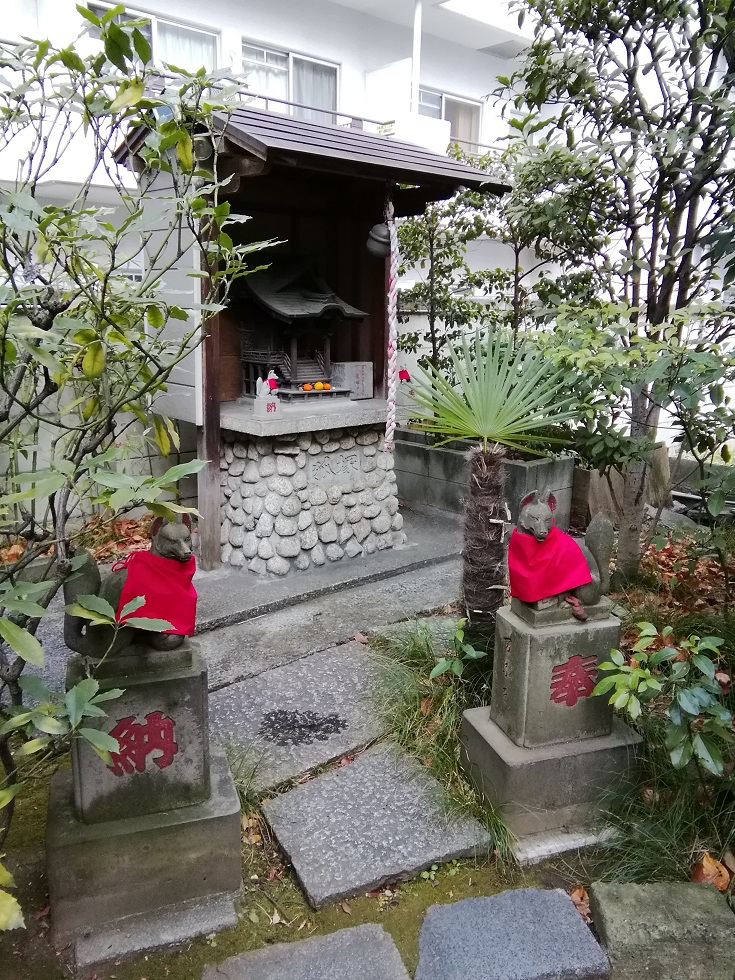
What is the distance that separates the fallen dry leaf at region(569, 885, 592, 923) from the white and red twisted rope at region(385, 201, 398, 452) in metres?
4.45

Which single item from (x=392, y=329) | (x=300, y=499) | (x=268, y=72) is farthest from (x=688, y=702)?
(x=268, y=72)

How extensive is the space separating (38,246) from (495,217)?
9174 millimetres

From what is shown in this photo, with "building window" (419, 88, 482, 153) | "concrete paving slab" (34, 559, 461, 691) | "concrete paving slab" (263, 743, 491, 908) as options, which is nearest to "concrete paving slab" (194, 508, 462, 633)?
"concrete paving slab" (34, 559, 461, 691)

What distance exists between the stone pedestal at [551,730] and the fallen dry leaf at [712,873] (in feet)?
1.67

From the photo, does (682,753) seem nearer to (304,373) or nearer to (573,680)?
(573,680)

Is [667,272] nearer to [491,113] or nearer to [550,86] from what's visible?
[550,86]

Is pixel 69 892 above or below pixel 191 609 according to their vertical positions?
below

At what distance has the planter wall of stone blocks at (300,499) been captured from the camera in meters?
6.45

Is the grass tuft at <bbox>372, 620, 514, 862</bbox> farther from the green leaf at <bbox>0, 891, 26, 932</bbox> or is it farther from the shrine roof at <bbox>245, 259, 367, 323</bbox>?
the shrine roof at <bbox>245, 259, 367, 323</bbox>

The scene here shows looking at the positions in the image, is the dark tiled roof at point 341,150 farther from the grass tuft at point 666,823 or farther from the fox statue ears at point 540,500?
the grass tuft at point 666,823

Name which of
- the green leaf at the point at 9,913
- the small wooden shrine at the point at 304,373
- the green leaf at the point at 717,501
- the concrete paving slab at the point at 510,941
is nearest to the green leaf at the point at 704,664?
the concrete paving slab at the point at 510,941

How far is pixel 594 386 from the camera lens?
4.58 meters

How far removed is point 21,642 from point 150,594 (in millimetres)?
1043

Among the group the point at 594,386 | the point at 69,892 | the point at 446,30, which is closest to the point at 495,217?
the point at 446,30
